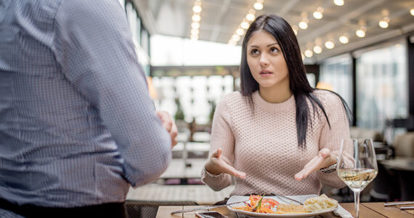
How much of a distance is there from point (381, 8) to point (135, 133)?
8141 millimetres

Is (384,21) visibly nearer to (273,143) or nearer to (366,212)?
(273,143)

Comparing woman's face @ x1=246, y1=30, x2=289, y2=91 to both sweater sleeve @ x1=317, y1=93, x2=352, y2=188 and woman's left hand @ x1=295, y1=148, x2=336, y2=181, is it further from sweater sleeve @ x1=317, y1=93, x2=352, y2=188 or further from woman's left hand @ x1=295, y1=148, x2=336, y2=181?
woman's left hand @ x1=295, y1=148, x2=336, y2=181

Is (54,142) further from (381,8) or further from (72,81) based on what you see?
(381,8)

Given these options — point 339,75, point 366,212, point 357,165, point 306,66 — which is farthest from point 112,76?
point 339,75

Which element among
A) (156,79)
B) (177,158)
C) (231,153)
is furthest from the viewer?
(156,79)

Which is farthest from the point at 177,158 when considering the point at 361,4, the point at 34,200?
the point at 34,200

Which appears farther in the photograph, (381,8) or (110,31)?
(381,8)

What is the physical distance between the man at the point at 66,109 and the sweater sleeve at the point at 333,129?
1.02 meters

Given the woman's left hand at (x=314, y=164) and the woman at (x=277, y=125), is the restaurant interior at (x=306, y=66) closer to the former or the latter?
the woman at (x=277, y=125)

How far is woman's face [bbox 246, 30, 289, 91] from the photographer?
5.44 ft

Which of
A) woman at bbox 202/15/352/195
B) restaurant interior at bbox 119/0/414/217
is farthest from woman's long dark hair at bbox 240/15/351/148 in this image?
restaurant interior at bbox 119/0/414/217

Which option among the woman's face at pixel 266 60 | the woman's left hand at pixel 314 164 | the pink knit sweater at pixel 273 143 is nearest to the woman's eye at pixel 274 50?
the woman's face at pixel 266 60

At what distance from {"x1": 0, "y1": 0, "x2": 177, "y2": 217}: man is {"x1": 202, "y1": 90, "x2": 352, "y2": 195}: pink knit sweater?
0.82 m

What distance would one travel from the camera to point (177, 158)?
1038 cm
